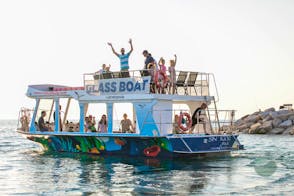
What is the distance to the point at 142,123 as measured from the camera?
2325cm

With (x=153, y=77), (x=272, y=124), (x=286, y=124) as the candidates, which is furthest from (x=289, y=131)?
(x=153, y=77)

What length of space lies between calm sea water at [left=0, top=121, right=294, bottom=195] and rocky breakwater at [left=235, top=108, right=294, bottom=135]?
33.7 metres

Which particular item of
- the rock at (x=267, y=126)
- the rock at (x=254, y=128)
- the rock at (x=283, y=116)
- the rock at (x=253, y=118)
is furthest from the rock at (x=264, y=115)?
the rock at (x=267, y=126)

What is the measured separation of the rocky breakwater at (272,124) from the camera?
58.4 meters

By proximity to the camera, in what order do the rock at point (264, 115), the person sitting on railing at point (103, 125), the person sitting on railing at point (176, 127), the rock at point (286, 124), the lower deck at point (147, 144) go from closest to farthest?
the lower deck at point (147, 144), the person sitting on railing at point (176, 127), the person sitting on railing at point (103, 125), the rock at point (286, 124), the rock at point (264, 115)

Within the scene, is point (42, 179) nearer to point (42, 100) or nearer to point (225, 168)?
point (225, 168)

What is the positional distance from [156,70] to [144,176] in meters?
6.29

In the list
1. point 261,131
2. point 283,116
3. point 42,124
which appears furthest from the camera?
point 283,116

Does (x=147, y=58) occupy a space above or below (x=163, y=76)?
above

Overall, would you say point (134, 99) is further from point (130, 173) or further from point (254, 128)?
point (254, 128)

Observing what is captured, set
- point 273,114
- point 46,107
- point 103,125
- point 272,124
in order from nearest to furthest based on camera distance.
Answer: point 103,125
point 46,107
point 272,124
point 273,114

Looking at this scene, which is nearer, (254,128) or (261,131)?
(261,131)

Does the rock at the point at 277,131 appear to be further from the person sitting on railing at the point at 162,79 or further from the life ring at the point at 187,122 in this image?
the person sitting on railing at the point at 162,79

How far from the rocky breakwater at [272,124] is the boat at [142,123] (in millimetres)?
32985
